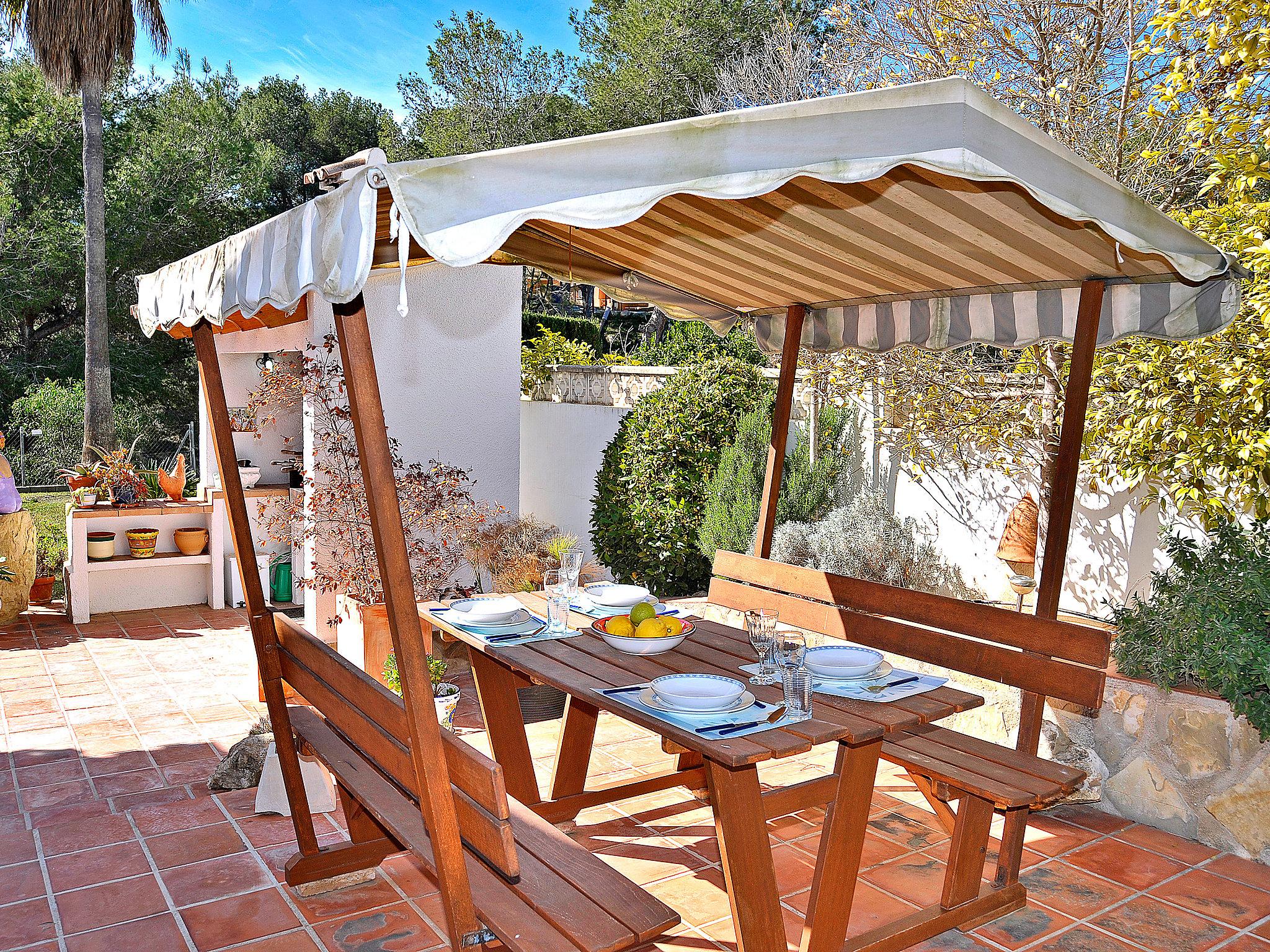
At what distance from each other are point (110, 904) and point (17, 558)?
517 cm

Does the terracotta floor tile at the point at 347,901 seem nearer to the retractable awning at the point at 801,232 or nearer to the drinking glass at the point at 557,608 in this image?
the drinking glass at the point at 557,608

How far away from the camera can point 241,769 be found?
4141mm

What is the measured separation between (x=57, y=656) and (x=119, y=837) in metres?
3.35

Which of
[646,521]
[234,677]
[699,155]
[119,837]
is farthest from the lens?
[646,521]

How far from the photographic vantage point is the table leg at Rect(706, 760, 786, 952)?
2518 mm

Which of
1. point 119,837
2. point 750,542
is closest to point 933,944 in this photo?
point 119,837

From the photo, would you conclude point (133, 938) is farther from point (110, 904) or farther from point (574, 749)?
point (574, 749)

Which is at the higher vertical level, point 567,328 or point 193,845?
point 567,328

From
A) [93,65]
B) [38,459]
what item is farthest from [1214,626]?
[38,459]

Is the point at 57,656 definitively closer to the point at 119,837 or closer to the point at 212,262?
the point at 119,837

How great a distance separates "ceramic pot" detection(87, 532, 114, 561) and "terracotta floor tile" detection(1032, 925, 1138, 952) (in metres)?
6.89

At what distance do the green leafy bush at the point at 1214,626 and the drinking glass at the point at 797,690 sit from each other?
6.08 ft

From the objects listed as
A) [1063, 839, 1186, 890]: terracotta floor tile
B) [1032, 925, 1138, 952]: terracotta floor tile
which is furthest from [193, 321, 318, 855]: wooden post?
[1063, 839, 1186, 890]: terracotta floor tile

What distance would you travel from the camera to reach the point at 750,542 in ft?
20.8
